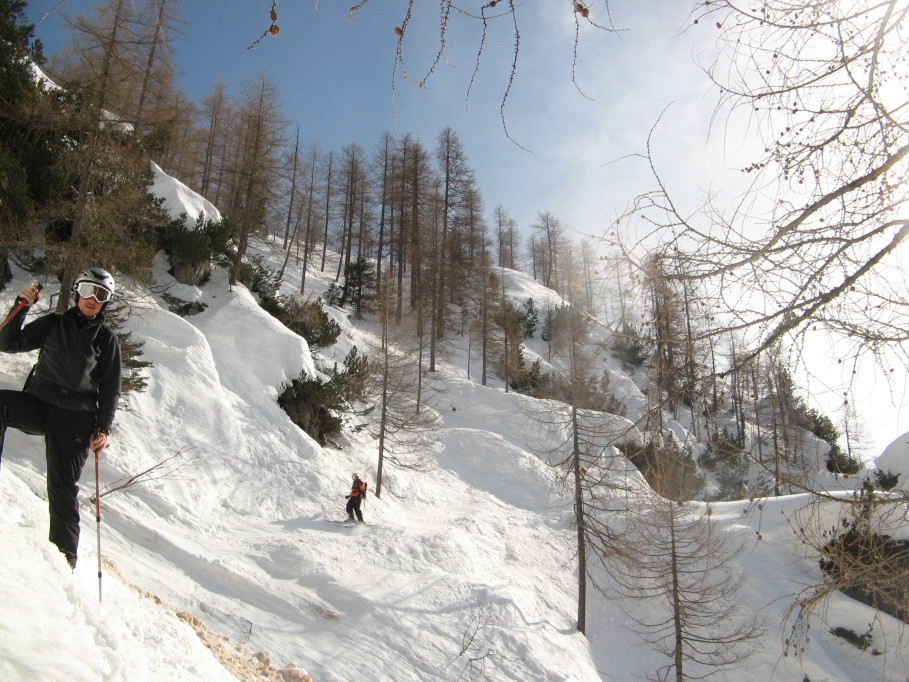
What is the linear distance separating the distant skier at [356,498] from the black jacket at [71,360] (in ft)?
26.6

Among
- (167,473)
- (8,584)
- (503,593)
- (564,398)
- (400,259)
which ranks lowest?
(503,593)

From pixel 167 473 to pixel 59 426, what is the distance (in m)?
7.00

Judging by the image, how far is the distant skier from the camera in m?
11.0

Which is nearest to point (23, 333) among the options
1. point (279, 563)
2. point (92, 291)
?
point (92, 291)

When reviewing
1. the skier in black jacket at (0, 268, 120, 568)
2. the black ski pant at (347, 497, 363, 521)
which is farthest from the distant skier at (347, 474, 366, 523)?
the skier in black jacket at (0, 268, 120, 568)

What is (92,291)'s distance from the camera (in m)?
3.28

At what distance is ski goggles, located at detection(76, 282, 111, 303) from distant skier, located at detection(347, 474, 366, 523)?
27.4ft

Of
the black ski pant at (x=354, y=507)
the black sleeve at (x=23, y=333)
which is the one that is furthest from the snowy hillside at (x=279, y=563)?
the black sleeve at (x=23, y=333)

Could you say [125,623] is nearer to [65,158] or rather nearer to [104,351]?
[104,351]

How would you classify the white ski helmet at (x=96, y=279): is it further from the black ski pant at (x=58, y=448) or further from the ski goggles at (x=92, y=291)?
the black ski pant at (x=58, y=448)

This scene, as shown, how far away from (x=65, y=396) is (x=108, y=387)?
0.79ft

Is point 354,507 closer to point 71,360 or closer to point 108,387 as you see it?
point 108,387

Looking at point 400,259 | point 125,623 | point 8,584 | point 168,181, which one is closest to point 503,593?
point 125,623

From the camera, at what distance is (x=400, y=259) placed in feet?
102
